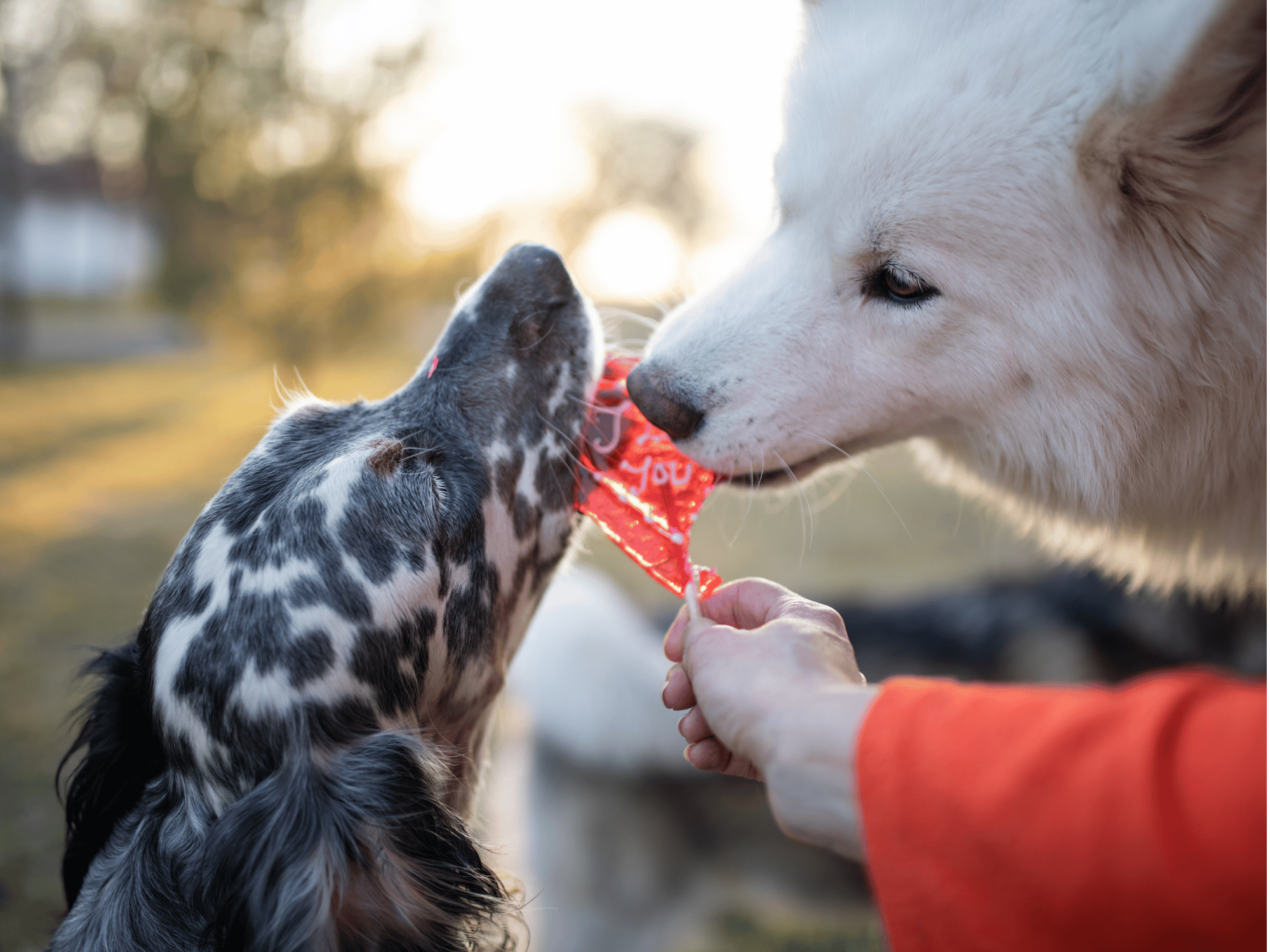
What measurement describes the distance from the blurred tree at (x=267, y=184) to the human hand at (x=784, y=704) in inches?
278

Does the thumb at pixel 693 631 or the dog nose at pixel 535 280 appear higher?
the dog nose at pixel 535 280

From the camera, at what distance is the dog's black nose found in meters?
1.90

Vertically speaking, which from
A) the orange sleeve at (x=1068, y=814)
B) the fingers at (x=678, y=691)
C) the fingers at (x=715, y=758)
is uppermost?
the orange sleeve at (x=1068, y=814)

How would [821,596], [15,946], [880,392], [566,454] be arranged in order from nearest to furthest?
[880,392], [566,454], [15,946], [821,596]

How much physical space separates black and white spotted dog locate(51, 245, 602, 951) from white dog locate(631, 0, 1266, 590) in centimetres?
54

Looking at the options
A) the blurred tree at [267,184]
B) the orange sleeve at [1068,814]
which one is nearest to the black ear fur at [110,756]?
the orange sleeve at [1068,814]

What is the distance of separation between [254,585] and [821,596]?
3.62 m

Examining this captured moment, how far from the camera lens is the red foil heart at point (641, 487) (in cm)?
197

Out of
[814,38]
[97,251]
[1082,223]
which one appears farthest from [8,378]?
[97,251]

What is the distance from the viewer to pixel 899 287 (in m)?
1.83

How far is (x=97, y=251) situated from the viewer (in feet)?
90.0

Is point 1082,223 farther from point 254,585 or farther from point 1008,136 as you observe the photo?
point 254,585

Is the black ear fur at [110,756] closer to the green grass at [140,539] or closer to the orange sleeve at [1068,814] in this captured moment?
the green grass at [140,539]

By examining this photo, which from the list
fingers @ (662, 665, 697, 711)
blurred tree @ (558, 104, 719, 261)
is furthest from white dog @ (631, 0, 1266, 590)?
blurred tree @ (558, 104, 719, 261)
